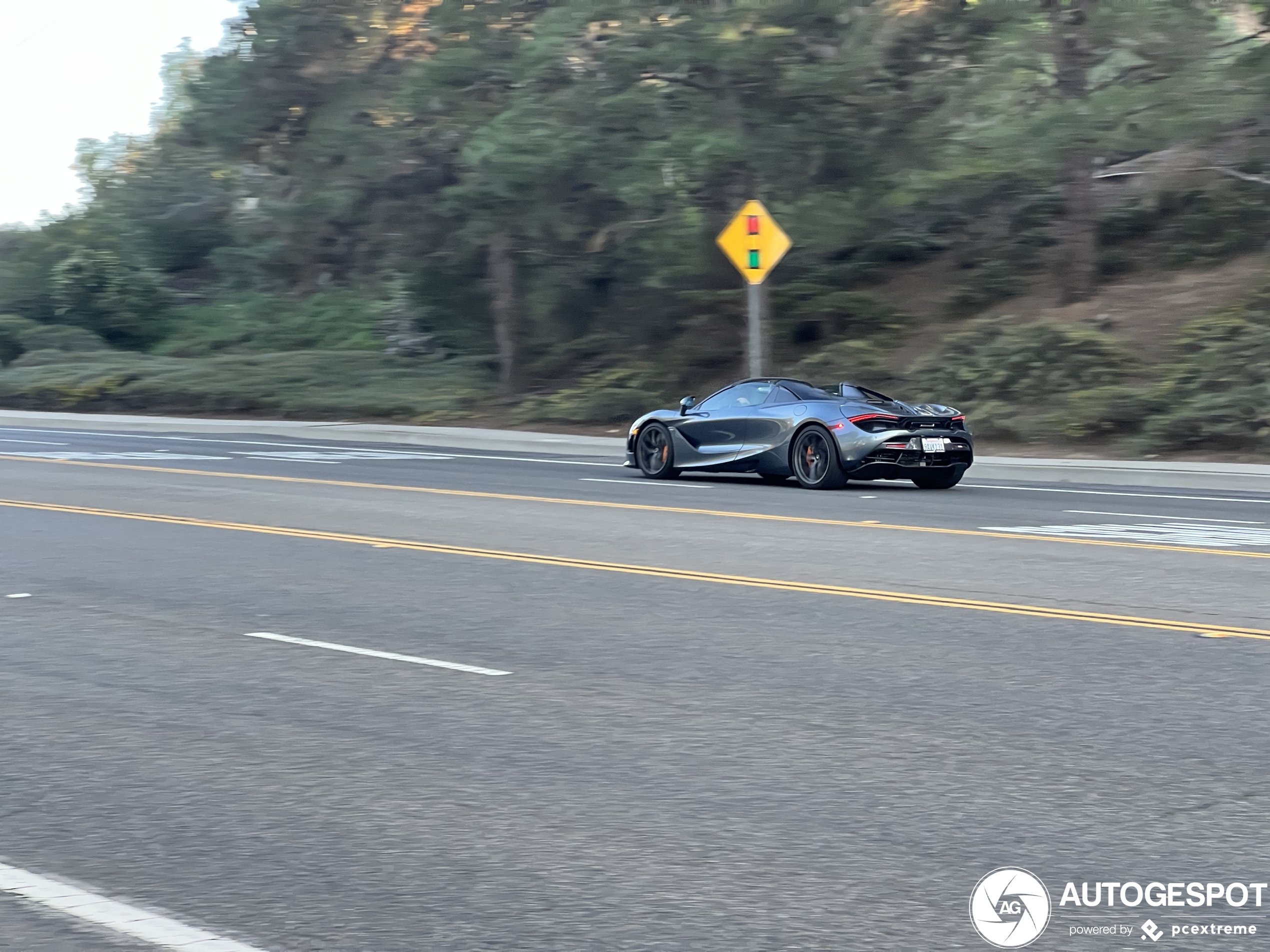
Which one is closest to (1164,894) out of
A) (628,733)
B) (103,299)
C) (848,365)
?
(628,733)

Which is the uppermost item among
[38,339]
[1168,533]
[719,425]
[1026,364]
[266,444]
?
[38,339]

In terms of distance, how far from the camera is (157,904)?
185 inches

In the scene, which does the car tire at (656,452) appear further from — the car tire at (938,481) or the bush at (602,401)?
the bush at (602,401)

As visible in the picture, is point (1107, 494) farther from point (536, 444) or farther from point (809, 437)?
point (536, 444)

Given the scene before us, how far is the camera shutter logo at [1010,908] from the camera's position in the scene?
437cm

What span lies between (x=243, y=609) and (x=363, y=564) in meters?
2.11

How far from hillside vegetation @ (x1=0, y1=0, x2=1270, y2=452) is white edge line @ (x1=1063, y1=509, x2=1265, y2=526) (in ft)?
Answer: 29.1

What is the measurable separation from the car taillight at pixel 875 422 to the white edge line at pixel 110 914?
45.7 ft

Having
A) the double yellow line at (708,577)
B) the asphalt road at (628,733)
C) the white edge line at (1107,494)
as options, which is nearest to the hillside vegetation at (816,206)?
the white edge line at (1107,494)

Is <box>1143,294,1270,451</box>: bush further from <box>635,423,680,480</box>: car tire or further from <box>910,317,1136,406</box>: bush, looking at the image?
<box>635,423,680,480</box>: car tire

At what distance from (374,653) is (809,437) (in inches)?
426

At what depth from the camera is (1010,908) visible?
4.55 m

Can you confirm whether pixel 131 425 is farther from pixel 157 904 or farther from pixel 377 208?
pixel 157 904

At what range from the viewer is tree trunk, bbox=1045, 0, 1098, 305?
97.8ft
